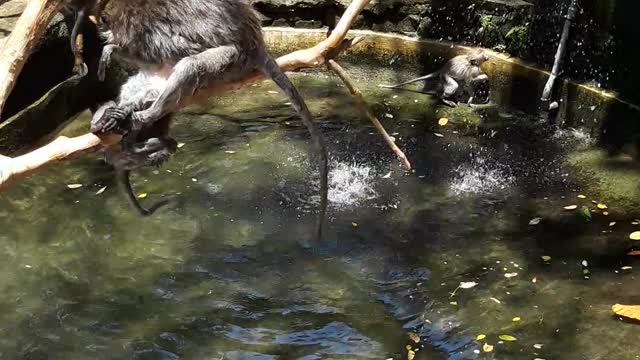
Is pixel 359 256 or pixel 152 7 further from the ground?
pixel 152 7

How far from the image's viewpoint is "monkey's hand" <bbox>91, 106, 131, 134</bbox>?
10.4 feet

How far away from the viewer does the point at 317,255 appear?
5.54 metres

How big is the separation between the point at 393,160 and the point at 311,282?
1993 millimetres

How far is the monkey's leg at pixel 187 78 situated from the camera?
3.29m

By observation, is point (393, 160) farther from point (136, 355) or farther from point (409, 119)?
point (136, 355)

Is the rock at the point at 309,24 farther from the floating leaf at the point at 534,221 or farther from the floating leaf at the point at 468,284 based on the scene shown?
the floating leaf at the point at 468,284

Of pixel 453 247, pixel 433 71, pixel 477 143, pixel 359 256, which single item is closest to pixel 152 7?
pixel 359 256

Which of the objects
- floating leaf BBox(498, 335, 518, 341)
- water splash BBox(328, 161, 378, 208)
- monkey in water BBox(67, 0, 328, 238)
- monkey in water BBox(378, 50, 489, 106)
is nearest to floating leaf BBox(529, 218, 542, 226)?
water splash BBox(328, 161, 378, 208)

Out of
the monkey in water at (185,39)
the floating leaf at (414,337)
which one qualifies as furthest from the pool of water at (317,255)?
the monkey in water at (185,39)

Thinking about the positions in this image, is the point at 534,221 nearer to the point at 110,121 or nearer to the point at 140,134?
the point at 140,134

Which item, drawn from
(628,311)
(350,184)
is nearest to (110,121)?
(628,311)

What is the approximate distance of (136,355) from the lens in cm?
454

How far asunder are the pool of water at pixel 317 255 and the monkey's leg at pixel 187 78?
1.76m

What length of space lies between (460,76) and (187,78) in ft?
16.4
